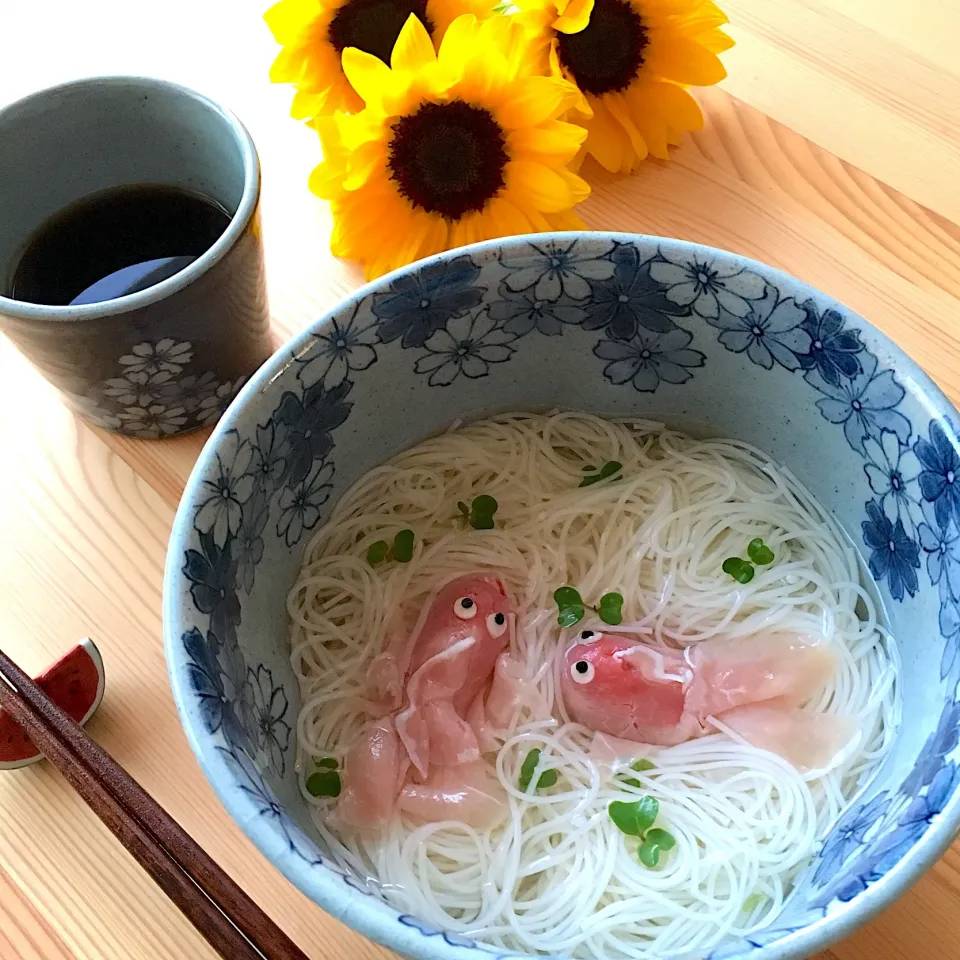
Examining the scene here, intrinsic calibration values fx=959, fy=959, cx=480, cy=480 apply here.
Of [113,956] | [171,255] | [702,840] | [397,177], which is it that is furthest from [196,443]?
[702,840]

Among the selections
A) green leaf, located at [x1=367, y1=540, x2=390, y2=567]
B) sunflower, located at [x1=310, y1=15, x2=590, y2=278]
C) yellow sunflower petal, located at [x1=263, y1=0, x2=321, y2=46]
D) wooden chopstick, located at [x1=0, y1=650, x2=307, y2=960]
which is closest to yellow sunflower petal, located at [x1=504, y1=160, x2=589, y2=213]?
sunflower, located at [x1=310, y1=15, x2=590, y2=278]

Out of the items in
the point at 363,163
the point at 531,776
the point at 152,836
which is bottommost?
the point at 152,836

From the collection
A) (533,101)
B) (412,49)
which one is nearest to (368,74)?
(412,49)

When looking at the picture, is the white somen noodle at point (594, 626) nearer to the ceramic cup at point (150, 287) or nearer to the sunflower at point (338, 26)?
the ceramic cup at point (150, 287)

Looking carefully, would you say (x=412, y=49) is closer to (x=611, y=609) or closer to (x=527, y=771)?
(x=611, y=609)

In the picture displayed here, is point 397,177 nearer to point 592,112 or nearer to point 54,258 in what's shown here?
point 592,112

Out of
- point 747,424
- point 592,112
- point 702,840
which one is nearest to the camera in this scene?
point 702,840

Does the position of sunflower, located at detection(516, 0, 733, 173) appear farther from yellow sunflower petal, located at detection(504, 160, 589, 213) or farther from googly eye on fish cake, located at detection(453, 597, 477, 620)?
googly eye on fish cake, located at detection(453, 597, 477, 620)
